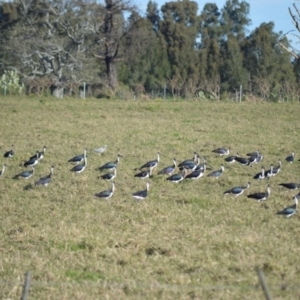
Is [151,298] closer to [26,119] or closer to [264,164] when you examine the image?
[264,164]

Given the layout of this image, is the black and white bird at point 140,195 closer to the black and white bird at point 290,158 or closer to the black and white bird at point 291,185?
the black and white bird at point 291,185

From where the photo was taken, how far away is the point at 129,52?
46875mm

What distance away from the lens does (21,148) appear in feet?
67.3

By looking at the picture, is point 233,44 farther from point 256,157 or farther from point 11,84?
point 256,157

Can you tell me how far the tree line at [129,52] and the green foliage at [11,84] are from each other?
47cm

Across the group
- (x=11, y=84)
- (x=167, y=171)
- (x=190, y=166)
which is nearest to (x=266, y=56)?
(x=11, y=84)

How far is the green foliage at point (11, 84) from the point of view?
42.1m

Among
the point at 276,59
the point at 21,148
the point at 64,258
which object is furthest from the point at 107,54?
the point at 64,258

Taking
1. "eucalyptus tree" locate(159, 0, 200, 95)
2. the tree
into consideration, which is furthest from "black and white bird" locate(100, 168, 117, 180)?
"eucalyptus tree" locate(159, 0, 200, 95)

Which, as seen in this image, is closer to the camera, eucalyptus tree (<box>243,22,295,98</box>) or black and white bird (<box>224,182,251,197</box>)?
→ black and white bird (<box>224,182,251,197</box>)

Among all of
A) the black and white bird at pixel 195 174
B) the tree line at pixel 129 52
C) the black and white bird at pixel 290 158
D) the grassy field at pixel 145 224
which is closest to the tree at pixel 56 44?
the tree line at pixel 129 52

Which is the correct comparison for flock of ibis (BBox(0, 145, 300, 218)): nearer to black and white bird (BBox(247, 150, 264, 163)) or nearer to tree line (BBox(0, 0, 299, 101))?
black and white bird (BBox(247, 150, 264, 163))

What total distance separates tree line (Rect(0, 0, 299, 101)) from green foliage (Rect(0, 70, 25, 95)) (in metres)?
0.47

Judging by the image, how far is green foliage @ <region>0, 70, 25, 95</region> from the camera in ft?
138
